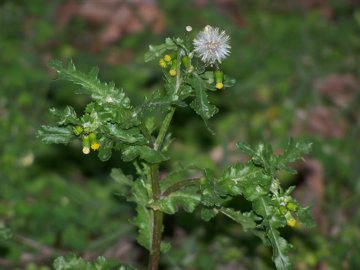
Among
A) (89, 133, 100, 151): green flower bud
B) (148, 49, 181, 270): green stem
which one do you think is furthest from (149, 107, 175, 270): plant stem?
(89, 133, 100, 151): green flower bud

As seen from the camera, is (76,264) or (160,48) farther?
(76,264)

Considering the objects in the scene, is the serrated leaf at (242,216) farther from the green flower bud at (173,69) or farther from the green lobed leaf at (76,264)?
the green flower bud at (173,69)

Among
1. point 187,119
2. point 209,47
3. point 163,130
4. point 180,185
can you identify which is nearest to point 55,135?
point 163,130

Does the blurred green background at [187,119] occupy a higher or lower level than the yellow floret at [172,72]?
lower

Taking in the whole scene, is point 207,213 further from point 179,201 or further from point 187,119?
point 187,119

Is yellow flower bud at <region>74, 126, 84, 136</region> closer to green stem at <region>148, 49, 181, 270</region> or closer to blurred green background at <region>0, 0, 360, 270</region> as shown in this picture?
green stem at <region>148, 49, 181, 270</region>

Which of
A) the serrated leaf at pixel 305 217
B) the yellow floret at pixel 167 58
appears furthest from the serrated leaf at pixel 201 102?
the serrated leaf at pixel 305 217

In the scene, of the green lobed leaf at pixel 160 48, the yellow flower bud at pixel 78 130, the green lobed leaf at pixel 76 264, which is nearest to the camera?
the yellow flower bud at pixel 78 130

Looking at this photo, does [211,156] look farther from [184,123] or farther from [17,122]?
[17,122]
